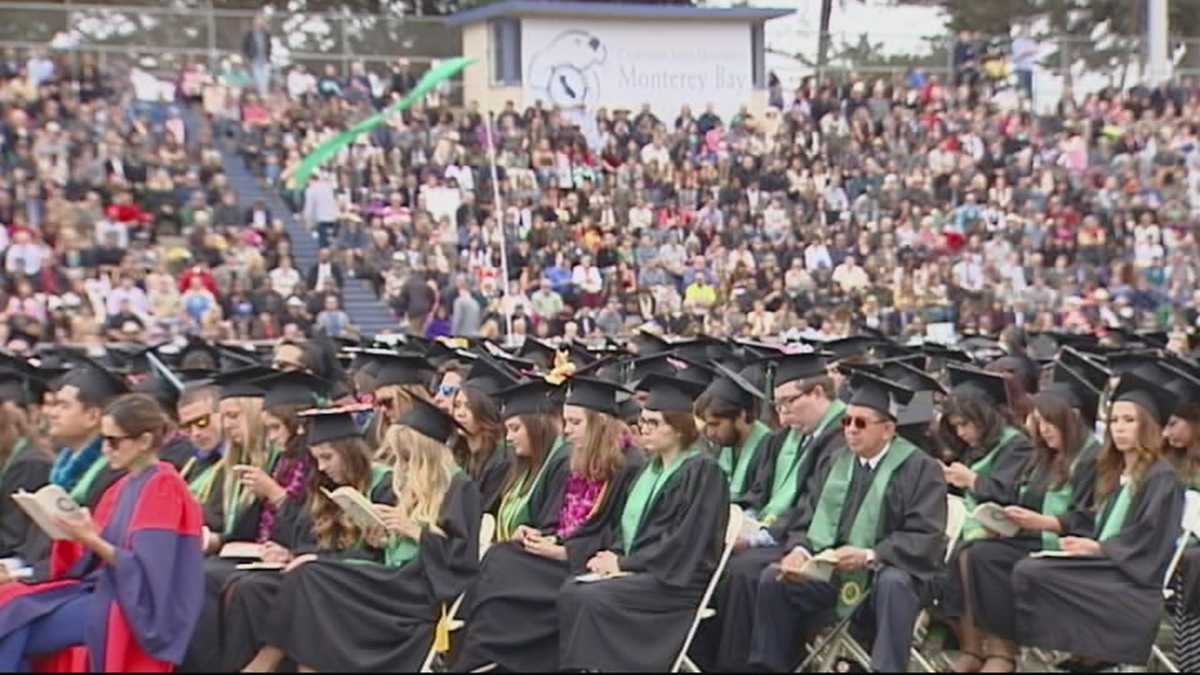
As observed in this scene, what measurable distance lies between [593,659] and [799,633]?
1046mm

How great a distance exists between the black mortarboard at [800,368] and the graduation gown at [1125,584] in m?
1.86

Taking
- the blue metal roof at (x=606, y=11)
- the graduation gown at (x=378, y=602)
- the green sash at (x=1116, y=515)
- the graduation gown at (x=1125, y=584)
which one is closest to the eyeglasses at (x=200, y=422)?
the graduation gown at (x=378, y=602)

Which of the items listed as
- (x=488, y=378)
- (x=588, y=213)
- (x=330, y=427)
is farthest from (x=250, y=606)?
(x=588, y=213)

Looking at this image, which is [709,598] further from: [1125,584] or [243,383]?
[243,383]

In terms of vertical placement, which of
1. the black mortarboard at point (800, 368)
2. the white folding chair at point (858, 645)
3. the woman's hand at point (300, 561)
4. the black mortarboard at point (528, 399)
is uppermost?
the black mortarboard at point (800, 368)

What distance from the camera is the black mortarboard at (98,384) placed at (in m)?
9.95

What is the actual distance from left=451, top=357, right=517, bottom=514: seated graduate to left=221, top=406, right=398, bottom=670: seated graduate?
126cm

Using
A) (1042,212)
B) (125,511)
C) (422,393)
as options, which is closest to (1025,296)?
(1042,212)

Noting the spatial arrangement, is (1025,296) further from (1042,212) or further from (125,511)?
(125,511)

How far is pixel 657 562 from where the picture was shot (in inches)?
383

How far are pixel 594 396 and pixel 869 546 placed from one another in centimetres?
141

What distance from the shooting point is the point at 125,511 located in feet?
27.2

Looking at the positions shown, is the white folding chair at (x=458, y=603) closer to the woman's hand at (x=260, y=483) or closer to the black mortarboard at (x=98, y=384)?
the woman's hand at (x=260, y=483)

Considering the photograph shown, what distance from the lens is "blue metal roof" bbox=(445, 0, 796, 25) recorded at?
36375mm
